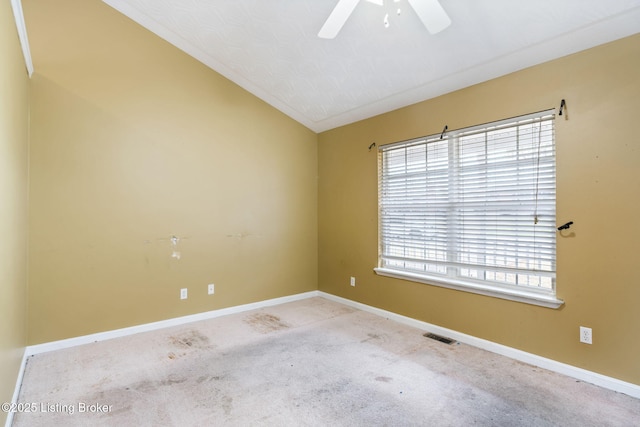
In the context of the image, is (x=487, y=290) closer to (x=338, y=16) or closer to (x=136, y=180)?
(x=338, y=16)

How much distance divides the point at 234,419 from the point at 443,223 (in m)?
2.57

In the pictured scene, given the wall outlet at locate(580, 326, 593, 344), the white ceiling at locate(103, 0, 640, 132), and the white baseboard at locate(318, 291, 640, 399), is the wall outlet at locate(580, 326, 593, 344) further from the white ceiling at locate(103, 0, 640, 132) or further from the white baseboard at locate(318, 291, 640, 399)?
the white ceiling at locate(103, 0, 640, 132)

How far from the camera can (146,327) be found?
3363mm

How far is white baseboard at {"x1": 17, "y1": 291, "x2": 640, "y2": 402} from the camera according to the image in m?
2.29

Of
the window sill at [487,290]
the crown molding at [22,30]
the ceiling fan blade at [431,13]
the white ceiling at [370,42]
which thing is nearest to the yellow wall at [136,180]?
the crown molding at [22,30]

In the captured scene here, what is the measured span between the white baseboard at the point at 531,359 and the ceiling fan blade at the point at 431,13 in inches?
105

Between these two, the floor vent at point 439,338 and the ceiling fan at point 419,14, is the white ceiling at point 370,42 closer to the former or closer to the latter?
the ceiling fan at point 419,14

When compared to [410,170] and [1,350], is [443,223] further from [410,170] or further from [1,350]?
[1,350]

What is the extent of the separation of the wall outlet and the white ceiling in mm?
2124

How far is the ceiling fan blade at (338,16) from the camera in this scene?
6.10ft

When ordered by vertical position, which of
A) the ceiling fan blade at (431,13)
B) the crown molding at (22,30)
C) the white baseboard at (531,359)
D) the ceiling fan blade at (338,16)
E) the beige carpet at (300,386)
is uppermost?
the crown molding at (22,30)

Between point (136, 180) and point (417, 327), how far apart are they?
3.40m

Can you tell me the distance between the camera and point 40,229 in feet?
9.31

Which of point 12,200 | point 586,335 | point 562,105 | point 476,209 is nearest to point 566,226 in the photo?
Result: point 476,209
